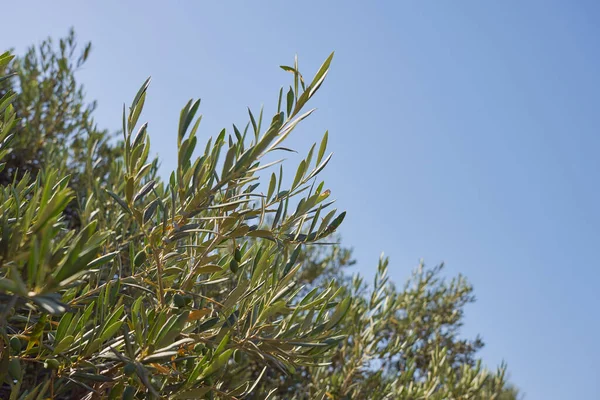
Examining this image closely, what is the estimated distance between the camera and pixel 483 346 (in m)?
8.20

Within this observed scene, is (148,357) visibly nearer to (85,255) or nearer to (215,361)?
(215,361)

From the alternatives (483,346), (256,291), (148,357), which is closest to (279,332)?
(256,291)

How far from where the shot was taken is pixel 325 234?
2.15 metres

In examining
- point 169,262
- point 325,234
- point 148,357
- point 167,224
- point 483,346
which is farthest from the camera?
point 483,346

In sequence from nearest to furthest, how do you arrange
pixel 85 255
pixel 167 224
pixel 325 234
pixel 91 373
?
pixel 85 255 → pixel 91 373 → pixel 167 224 → pixel 325 234

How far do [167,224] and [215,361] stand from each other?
559mm

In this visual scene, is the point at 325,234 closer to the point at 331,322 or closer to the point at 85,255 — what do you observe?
the point at 331,322

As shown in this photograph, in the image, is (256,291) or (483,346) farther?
(483,346)

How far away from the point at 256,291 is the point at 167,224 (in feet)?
1.35

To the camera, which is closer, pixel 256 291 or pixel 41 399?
pixel 41 399

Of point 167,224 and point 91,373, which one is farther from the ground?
point 167,224

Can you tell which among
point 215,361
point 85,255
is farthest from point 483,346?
point 85,255

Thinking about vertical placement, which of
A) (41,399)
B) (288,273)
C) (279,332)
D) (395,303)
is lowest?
(41,399)

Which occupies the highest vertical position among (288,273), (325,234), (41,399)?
(325,234)
